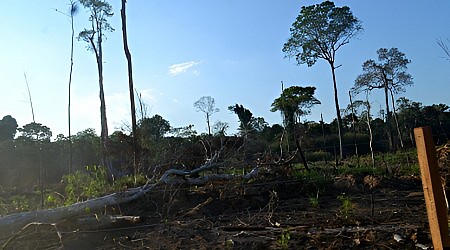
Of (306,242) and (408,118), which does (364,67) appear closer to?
(408,118)

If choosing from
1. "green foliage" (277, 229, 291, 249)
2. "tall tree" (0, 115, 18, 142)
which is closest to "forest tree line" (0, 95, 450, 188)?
"tall tree" (0, 115, 18, 142)

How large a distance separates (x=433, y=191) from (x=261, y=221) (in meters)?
A: 4.59

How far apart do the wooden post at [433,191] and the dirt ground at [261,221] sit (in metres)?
2.34

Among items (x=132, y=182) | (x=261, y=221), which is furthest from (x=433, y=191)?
(x=132, y=182)

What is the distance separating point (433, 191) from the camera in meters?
2.49

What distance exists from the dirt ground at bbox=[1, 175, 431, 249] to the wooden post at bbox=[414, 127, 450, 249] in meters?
2.34

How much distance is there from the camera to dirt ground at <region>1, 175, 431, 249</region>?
17.4 feet

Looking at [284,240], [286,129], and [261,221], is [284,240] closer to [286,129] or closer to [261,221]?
[261,221]

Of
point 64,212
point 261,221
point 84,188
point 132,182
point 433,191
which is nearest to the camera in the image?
point 433,191

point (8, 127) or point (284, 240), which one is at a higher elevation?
point (8, 127)

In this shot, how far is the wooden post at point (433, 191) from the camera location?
2.47 meters

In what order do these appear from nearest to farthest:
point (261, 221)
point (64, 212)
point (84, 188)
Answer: point (261, 221) < point (64, 212) < point (84, 188)

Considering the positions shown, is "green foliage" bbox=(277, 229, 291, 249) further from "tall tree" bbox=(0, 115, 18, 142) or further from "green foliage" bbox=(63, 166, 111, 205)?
"tall tree" bbox=(0, 115, 18, 142)

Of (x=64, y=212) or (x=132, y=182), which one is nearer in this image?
(x=64, y=212)
